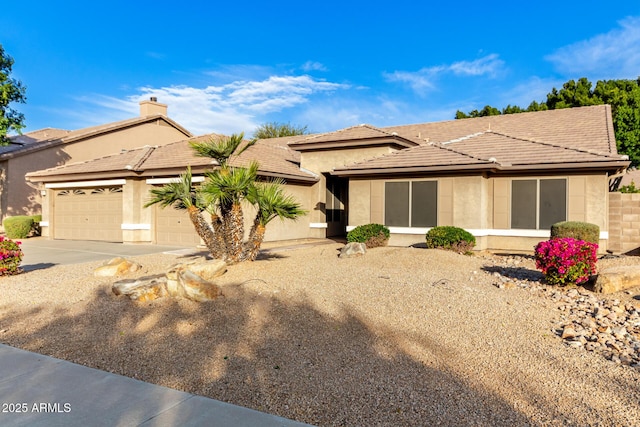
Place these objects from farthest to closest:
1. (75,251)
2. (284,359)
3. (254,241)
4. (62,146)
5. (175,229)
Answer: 1. (62,146)
2. (175,229)
3. (75,251)
4. (254,241)
5. (284,359)

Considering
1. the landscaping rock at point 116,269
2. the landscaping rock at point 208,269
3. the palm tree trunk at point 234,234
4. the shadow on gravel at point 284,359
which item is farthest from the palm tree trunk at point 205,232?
the shadow on gravel at point 284,359

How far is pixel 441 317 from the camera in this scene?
7.23 m

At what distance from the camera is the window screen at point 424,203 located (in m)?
16.1

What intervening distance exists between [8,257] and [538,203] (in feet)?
48.9

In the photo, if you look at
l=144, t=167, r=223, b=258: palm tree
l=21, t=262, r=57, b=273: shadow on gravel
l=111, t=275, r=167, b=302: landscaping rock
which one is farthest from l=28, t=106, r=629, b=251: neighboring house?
l=111, t=275, r=167, b=302: landscaping rock

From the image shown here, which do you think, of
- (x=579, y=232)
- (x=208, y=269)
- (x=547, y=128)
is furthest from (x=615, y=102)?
(x=208, y=269)

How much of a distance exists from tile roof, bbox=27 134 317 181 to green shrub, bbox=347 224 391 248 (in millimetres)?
4124

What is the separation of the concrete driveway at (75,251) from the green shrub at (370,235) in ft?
17.6

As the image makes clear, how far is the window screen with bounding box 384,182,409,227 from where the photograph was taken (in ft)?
54.4

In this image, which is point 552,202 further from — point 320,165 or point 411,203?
point 320,165

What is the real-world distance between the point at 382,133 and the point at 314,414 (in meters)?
15.1

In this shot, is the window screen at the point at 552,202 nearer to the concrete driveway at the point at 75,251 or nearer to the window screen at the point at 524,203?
the window screen at the point at 524,203

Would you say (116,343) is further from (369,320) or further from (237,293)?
(369,320)

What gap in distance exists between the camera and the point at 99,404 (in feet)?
15.3
